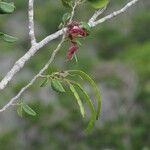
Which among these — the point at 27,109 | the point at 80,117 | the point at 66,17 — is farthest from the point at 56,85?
the point at 80,117

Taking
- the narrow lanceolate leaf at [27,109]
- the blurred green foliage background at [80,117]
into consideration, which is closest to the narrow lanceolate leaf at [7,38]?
the narrow lanceolate leaf at [27,109]

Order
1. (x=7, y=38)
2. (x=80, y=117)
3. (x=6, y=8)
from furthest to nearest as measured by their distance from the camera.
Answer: (x=80, y=117) → (x=7, y=38) → (x=6, y=8)

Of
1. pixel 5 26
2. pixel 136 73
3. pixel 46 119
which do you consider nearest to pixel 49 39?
pixel 46 119

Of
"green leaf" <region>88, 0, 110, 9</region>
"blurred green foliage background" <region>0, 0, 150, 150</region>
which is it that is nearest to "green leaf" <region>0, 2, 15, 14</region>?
"green leaf" <region>88, 0, 110, 9</region>

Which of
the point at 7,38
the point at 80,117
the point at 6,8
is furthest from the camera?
the point at 80,117

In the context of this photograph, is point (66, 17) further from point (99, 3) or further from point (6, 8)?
point (6, 8)

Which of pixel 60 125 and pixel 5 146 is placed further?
pixel 60 125

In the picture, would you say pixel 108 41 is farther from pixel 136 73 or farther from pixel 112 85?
pixel 112 85

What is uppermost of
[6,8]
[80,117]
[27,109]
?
[6,8]
